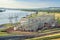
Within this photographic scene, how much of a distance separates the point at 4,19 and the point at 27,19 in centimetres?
35

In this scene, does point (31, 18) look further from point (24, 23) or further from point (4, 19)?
point (4, 19)

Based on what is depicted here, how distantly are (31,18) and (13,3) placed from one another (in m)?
0.37

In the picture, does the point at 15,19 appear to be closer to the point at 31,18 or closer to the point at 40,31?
the point at 31,18

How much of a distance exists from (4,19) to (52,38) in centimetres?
79

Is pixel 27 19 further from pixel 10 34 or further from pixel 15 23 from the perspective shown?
pixel 10 34

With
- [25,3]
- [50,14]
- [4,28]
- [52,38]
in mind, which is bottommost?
[52,38]

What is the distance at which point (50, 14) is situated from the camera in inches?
91.1

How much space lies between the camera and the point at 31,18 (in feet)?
7.54

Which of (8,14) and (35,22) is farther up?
(8,14)

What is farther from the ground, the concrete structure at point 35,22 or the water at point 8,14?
the water at point 8,14

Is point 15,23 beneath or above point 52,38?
above

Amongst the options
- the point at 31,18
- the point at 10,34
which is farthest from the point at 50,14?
the point at 10,34

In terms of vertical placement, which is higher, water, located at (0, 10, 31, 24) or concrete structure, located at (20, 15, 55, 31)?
water, located at (0, 10, 31, 24)

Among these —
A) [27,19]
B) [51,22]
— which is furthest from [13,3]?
[51,22]
